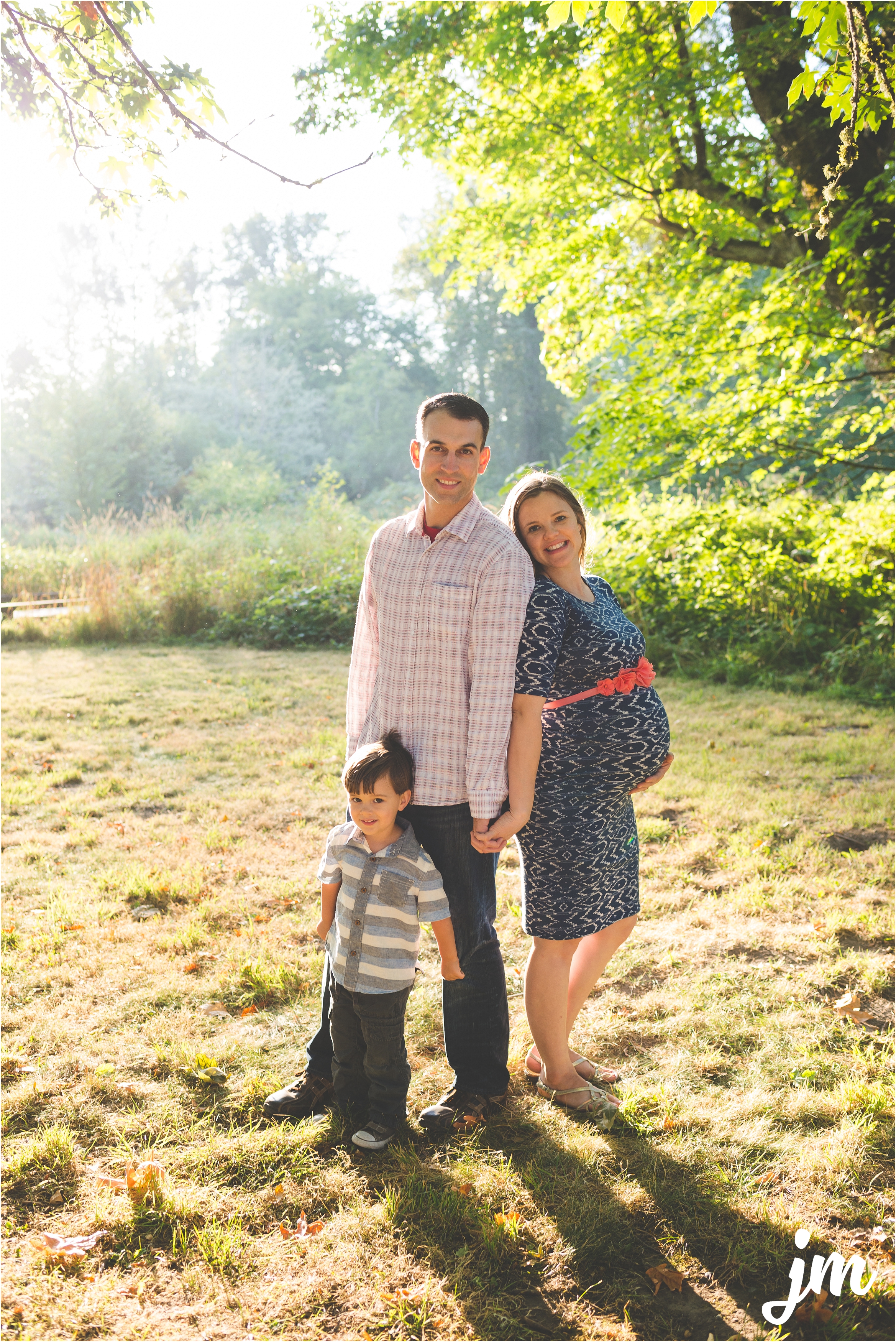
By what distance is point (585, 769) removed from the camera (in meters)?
2.44

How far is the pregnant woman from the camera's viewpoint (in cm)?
236

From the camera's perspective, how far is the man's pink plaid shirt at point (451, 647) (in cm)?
219

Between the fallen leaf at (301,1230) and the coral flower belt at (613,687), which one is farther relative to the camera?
the coral flower belt at (613,687)

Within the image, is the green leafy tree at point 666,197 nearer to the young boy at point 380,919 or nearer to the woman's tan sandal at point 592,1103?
the young boy at point 380,919

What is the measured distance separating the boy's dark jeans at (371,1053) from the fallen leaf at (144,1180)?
0.54 meters

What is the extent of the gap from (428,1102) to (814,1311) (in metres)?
1.15

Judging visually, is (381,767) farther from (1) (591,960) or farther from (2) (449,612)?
(1) (591,960)

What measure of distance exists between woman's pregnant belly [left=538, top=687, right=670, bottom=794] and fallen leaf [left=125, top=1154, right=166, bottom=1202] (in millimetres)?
1459

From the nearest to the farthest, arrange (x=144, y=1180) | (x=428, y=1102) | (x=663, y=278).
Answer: (x=144, y=1180), (x=428, y=1102), (x=663, y=278)

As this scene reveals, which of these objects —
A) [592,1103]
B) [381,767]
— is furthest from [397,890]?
[592,1103]

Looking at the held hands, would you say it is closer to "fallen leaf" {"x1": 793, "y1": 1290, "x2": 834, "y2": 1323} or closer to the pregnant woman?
the pregnant woman

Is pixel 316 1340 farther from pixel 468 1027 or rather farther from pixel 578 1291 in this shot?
pixel 468 1027

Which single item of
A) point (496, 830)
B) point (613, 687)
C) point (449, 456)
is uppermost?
point (449, 456)

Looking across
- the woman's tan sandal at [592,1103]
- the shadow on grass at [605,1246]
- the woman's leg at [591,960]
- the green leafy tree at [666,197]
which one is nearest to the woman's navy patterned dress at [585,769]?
the woman's leg at [591,960]
